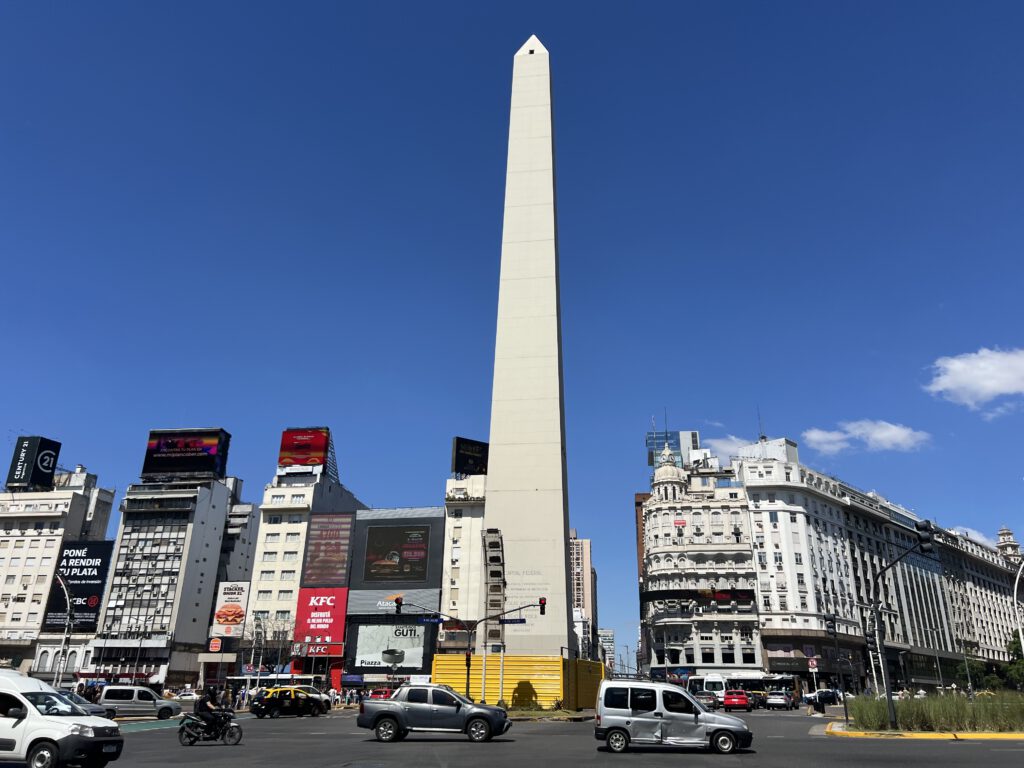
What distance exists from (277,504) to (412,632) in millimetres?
26071

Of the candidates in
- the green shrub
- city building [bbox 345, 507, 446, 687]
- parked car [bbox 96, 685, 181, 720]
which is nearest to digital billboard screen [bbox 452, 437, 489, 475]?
city building [bbox 345, 507, 446, 687]

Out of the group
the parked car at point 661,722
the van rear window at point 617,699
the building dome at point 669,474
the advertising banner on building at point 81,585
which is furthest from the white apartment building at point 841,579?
the advertising banner on building at point 81,585

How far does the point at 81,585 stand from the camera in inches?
3410

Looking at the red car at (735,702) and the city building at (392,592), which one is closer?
the red car at (735,702)

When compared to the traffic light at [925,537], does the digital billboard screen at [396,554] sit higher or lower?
higher

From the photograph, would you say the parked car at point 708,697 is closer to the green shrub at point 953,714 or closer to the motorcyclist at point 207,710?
the green shrub at point 953,714

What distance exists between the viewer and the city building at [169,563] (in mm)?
83062

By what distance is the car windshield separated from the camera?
12.7 m

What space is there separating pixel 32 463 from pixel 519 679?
297ft

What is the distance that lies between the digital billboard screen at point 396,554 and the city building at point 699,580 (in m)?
30.2

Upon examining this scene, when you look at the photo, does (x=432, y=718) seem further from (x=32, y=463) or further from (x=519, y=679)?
(x=32, y=463)

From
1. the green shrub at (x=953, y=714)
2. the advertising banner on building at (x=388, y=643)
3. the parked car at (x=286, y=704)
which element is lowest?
the parked car at (x=286, y=704)

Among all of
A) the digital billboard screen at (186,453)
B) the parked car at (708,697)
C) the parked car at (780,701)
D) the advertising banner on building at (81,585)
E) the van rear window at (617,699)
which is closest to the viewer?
the van rear window at (617,699)

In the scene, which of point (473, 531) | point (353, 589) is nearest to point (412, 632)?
point (353, 589)
